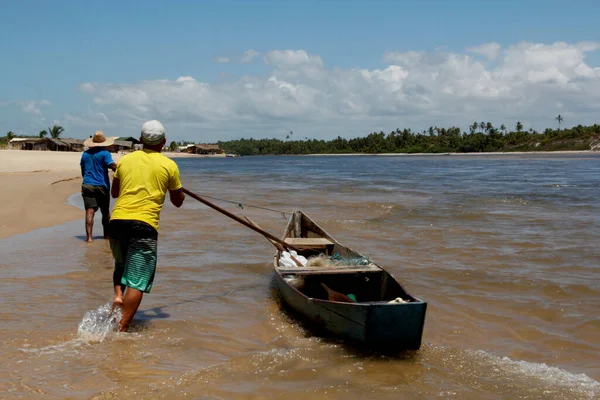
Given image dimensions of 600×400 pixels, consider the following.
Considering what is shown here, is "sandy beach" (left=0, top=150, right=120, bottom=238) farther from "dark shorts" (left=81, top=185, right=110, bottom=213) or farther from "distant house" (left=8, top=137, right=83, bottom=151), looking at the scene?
"distant house" (left=8, top=137, right=83, bottom=151)

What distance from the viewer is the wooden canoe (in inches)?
173

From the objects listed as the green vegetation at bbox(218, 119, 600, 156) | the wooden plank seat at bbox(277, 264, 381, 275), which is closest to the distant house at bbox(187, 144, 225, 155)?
the green vegetation at bbox(218, 119, 600, 156)

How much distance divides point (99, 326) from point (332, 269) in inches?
99.2

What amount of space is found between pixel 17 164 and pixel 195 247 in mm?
24719

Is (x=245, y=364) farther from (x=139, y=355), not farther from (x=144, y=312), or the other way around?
(x=144, y=312)

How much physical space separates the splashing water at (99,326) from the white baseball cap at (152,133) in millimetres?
1576

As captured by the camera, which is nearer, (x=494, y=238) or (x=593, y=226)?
(x=494, y=238)

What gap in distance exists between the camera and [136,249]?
460cm

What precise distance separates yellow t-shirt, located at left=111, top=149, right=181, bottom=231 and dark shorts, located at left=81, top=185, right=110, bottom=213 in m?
4.43

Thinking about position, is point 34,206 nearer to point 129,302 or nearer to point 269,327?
point 129,302

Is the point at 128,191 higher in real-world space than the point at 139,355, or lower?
higher

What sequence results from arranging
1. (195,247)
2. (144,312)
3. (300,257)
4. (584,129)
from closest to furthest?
(144,312) < (300,257) < (195,247) < (584,129)

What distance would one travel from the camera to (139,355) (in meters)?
4.41

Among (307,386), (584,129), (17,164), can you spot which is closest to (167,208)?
(307,386)
